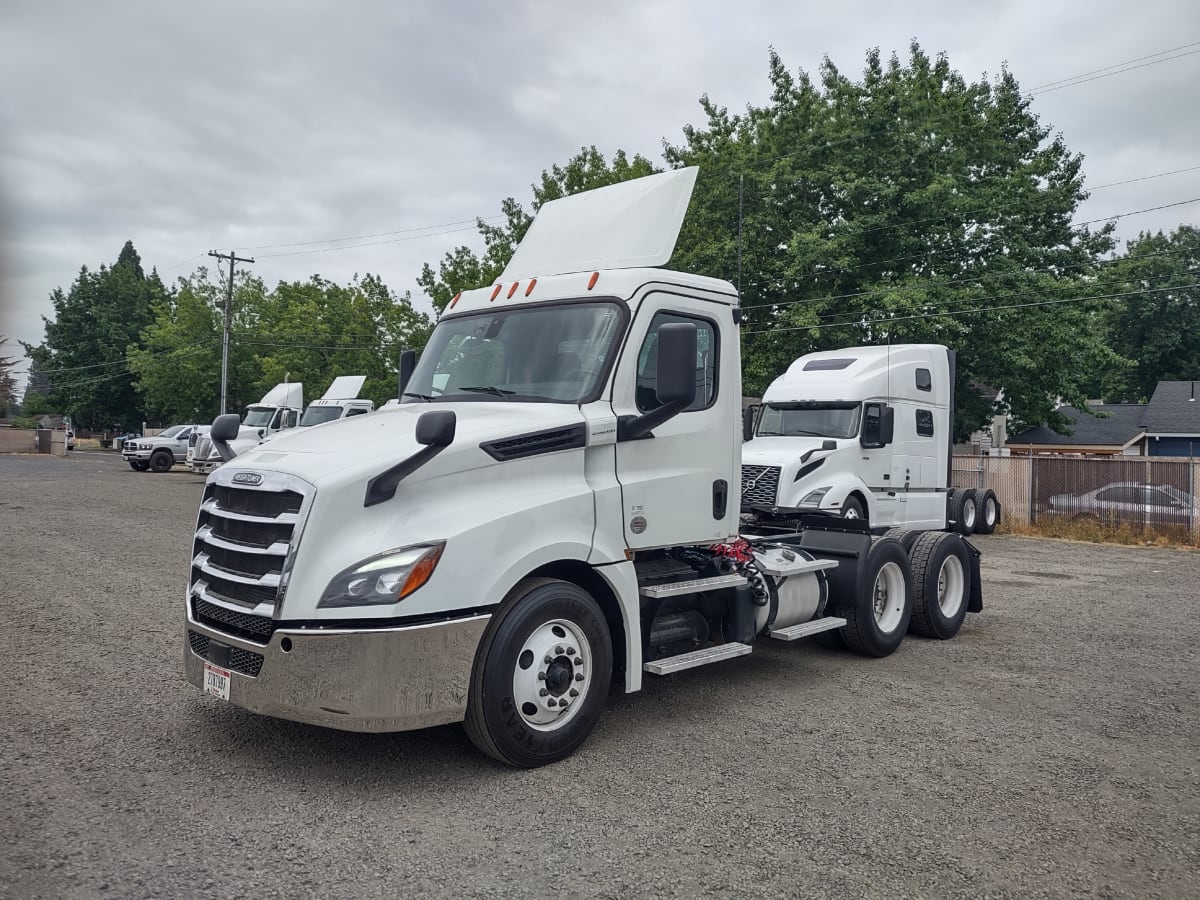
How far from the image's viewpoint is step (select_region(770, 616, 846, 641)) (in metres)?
6.79

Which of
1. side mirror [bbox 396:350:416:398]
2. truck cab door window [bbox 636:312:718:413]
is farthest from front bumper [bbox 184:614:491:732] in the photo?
side mirror [bbox 396:350:416:398]

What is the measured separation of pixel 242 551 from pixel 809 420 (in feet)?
39.0

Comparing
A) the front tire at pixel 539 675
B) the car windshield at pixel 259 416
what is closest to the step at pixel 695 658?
the front tire at pixel 539 675

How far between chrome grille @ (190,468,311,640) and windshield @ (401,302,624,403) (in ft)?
4.97

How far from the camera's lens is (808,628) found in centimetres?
702

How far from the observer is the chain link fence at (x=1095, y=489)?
19.5 m

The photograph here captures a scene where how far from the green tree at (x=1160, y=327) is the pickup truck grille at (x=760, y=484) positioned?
5868 cm

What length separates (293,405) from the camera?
3183 cm

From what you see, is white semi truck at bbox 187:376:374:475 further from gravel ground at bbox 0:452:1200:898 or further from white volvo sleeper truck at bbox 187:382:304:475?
gravel ground at bbox 0:452:1200:898

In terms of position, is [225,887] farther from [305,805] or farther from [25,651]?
[25,651]

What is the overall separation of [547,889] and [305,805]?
1424 millimetres

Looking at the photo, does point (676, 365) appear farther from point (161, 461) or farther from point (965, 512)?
point (161, 461)

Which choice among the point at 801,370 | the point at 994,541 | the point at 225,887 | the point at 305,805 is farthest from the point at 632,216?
the point at 994,541

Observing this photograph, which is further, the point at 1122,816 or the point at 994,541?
the point at 994,541
